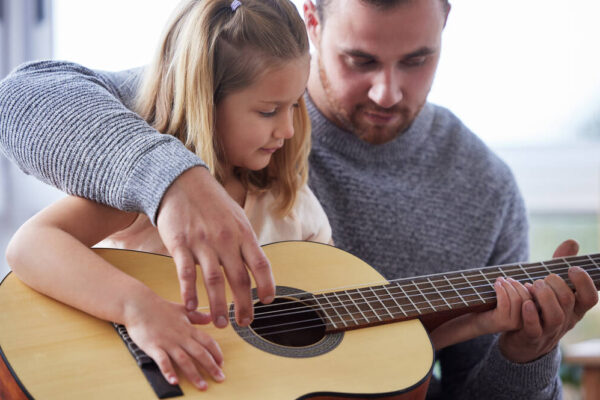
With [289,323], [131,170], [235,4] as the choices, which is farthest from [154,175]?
[235,4]

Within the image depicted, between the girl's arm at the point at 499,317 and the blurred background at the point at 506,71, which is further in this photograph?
the blurred background at the point at 506,71

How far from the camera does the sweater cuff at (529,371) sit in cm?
108

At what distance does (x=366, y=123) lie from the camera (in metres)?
1.31

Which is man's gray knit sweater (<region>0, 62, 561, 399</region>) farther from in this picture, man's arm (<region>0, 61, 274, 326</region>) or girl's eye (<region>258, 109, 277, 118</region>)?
girl's eye (<region>258, 109, 277, 118</region>)

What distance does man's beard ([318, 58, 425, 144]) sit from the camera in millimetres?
1289

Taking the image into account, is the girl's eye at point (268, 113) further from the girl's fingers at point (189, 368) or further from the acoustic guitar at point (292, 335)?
the girl's fingers at point (189, 368)

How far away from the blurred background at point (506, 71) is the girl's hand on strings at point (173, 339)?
52.2 inches

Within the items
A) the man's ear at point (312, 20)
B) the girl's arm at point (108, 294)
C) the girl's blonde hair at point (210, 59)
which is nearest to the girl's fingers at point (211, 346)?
the girl's arm at point (108, 294)

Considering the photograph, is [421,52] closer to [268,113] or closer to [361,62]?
[361,62]

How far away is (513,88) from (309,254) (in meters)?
1.31

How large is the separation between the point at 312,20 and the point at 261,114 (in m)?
0.47

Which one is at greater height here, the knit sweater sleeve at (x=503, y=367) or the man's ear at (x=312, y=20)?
the man's ear at (x=312, y=20)

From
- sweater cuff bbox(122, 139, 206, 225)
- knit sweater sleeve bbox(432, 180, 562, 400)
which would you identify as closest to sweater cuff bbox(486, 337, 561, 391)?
knit sweater sleeve bbox(432, 180, 562, 400)

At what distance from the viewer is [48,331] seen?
0.75 m
